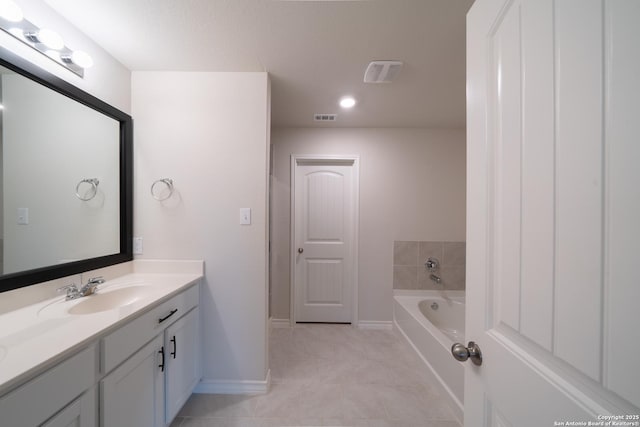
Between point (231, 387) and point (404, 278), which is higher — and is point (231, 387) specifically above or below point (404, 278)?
below

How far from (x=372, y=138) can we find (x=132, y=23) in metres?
2.17

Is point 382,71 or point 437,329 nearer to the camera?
A: point 382,71

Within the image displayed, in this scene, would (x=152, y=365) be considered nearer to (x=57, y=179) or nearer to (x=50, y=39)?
(x=57, y=179)

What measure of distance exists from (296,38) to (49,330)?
5.96 feet

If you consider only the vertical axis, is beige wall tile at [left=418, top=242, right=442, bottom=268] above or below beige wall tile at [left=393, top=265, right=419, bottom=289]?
above

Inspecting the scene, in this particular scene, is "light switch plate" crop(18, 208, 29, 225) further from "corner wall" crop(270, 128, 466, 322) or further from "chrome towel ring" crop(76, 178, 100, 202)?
"corner wall" crop(270, 128, 466, 322)

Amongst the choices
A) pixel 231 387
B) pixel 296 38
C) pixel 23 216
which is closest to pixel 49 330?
pixel 23 216

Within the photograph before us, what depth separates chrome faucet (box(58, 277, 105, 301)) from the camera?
115 cm

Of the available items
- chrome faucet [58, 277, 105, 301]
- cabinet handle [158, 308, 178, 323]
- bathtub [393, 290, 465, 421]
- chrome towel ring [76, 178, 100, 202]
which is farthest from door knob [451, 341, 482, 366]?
chrome towel ring [76, 178, 100, 202]

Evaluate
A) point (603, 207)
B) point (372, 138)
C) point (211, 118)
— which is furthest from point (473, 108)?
point (372, 138)

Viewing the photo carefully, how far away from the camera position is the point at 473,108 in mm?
684

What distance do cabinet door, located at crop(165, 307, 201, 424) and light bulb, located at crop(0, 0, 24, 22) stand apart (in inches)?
64.9

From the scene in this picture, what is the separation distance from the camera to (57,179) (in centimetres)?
119

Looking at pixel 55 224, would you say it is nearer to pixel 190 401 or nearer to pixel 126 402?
pixel 126 402
